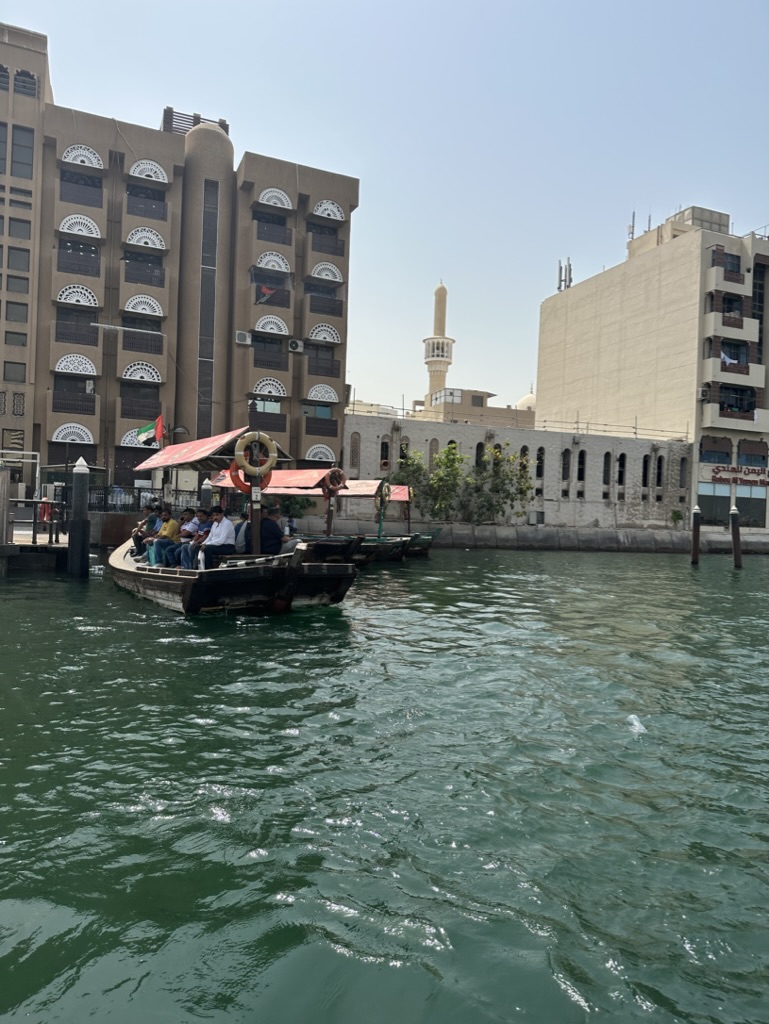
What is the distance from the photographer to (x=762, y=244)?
5462 cm

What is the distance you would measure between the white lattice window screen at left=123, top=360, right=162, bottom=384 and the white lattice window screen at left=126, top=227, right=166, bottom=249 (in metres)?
6.77

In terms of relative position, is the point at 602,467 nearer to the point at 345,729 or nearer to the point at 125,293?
the point at 125,293

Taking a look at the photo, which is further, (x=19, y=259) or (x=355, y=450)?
(x=355, y=450)

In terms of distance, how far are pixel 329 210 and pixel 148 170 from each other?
36.6 ft

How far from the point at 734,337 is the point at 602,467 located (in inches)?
532

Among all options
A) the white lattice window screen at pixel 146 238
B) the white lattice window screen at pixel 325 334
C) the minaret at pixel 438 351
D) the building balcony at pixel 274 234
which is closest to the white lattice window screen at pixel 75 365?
the white lattice window screen at pixel 146 238

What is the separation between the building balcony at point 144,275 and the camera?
134 feet

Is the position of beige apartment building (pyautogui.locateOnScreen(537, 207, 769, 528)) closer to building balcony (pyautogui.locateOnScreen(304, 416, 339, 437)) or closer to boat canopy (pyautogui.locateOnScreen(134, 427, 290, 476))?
building balcony (pyautogui.locateOnScreen(304, 416, 339, 437))

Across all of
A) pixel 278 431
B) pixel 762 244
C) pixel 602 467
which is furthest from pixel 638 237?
pixel 278 431

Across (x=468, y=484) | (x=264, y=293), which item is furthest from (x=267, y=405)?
(x=468, y=484)

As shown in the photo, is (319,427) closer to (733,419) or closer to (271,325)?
(271,325)

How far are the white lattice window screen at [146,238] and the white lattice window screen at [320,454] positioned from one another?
1448 cm

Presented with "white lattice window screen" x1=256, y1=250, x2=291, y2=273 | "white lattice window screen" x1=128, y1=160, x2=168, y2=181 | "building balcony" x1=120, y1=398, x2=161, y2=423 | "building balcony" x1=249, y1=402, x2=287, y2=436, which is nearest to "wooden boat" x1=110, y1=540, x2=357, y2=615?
"building balcony" x1=120, y1=398, x2=161, y2=423

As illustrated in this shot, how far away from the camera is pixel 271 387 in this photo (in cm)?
4406
